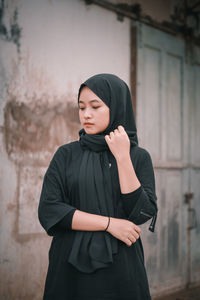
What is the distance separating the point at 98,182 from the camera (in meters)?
1.50

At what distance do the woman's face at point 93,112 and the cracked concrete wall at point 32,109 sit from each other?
1.29 m

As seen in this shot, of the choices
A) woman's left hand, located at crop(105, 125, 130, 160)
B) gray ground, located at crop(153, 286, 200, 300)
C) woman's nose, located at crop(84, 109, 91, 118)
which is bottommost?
gray ground, located at crop(153, 286, 200, 300)

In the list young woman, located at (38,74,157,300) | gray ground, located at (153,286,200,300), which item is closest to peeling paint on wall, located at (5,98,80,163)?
young woman, located at (38,74,157,300)

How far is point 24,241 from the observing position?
2.77m

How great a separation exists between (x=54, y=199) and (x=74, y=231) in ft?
0.59

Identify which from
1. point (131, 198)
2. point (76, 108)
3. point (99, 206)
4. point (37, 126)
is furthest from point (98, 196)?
point (76, 108)

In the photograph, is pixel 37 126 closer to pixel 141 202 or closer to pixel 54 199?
pixel 54 199

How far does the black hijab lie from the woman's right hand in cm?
5

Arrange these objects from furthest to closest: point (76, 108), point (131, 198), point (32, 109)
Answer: point (76, 108) → point (32, 109) → point (131, 198)

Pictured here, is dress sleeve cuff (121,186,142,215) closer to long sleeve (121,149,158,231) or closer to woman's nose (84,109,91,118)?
long sleeve (121,149,158,231)

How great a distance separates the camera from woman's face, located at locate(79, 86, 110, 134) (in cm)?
154

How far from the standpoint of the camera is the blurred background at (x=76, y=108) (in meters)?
2.71

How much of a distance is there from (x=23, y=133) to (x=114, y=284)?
1664mm

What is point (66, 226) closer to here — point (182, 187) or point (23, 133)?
point (23, 133)
